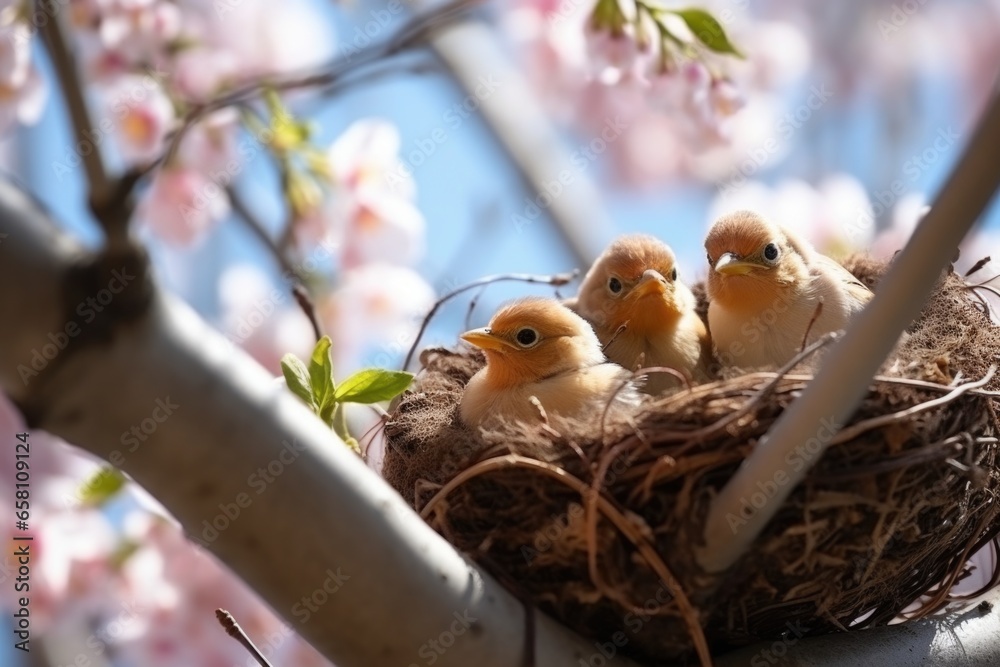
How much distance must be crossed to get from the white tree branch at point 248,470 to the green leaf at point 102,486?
45.6 inches

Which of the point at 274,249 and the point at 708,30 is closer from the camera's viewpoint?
the point at 708,30

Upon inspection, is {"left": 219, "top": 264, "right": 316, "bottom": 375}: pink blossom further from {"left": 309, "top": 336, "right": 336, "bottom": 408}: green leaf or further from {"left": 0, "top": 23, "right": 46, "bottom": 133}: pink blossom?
{"left": 309, "top": 336, "right": 336, "bottom": 408}: green leaf

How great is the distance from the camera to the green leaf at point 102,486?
95.2 inches

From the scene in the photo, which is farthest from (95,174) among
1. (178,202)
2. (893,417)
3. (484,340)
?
(178,202)

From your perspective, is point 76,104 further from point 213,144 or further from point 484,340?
point 213,144

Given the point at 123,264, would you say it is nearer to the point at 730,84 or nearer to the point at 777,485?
the point at 777,485

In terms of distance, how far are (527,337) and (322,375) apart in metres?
0.60

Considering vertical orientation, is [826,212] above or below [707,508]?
below

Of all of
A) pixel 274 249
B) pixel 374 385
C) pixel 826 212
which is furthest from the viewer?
pixel 826 212

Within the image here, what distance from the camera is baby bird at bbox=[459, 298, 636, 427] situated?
2.24m

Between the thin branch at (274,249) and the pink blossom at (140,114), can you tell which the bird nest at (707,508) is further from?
the pink blossom at (140,114)

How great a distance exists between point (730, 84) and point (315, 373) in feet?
4.13

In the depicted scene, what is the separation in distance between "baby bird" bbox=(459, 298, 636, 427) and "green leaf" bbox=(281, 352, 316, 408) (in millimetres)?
410

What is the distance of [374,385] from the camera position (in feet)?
6.20
